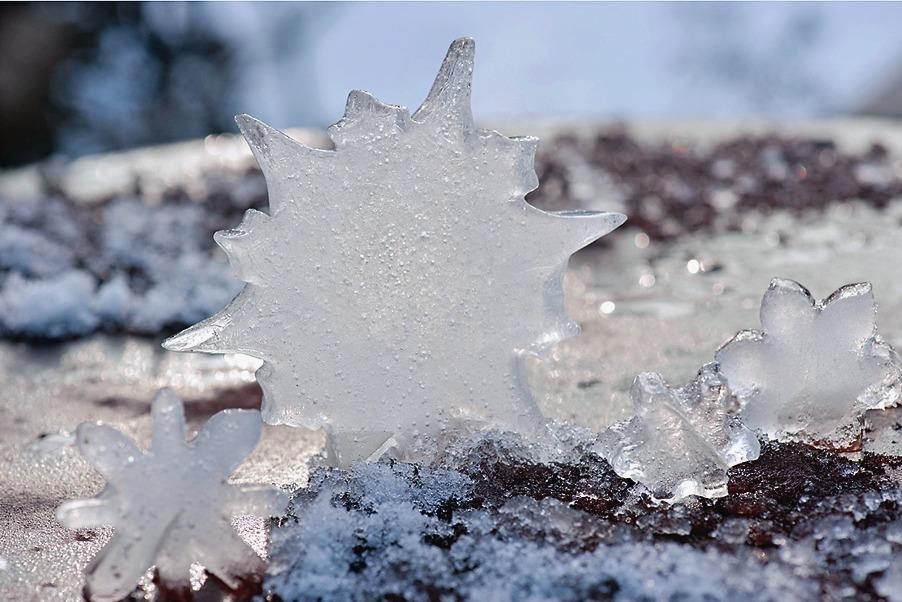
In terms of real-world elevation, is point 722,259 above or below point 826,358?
below

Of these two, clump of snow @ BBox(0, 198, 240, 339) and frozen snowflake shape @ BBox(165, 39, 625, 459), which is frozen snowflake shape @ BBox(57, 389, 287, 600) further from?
clump of snow @ BBox(0, 198, 240, 339)

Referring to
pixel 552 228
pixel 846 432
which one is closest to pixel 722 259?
pixel 846 432

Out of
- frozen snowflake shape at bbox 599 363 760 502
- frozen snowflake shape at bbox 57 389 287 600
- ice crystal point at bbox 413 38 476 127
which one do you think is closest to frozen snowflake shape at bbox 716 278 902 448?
frozen snowflake shape at bbox 599 363 760 502

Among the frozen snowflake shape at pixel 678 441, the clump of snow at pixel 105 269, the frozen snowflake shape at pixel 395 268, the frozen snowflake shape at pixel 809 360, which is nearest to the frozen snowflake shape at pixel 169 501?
the frozen snowflake shape at pixel 395 268

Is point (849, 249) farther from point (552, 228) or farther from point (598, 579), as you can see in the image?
point (598, 579)

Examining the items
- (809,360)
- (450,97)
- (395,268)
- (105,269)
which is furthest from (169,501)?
(105,269)

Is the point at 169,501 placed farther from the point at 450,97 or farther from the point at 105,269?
the point at 105,269

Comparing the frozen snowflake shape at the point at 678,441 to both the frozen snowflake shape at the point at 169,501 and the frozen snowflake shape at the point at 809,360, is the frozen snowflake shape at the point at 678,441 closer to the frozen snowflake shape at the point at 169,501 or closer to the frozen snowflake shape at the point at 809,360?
the frozen snowflake shape at the point at 809,360
